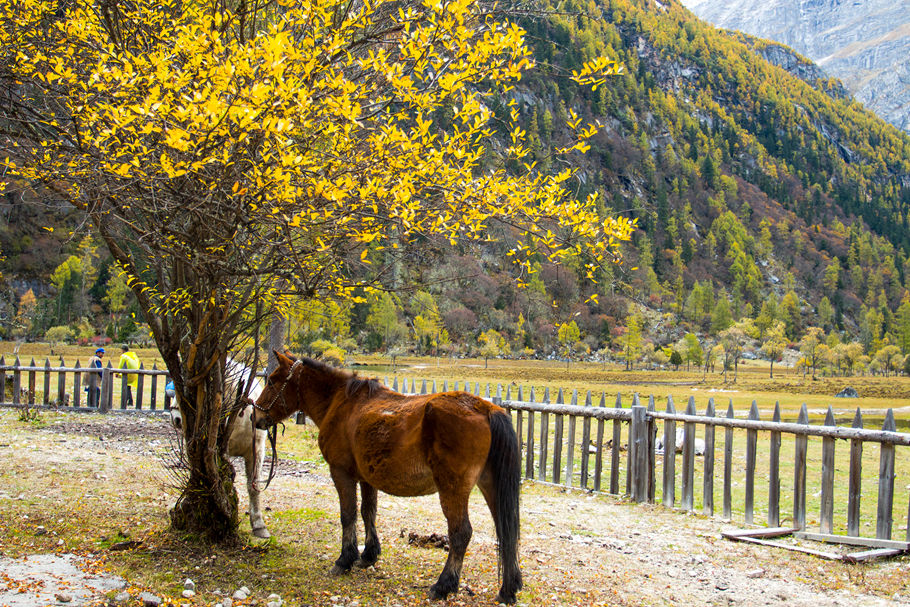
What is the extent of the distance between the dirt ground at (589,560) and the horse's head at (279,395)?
1.30 m

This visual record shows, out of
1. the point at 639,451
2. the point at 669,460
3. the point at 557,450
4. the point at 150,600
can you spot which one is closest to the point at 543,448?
the point at 557,450

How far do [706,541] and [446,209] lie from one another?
4.86 m

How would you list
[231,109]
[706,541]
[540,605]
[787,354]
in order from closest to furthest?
[231,109] < [540,605] < [706,541] < [787,354]

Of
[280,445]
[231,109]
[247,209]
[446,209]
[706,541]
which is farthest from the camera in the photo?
[280,445]

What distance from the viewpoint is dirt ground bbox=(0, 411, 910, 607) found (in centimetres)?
505

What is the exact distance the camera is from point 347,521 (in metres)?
5.45

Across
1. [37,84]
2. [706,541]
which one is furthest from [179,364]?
[706,541]

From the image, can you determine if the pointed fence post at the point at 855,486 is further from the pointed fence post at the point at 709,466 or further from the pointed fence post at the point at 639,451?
the pointed fence post at the point at 639,451

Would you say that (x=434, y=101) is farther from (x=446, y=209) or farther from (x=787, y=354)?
(x=787, y=354)

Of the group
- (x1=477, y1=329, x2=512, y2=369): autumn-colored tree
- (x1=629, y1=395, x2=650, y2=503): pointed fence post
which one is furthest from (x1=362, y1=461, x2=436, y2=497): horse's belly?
(x1=477, y1=329, x2=512, y2=369): autumn-colored tree

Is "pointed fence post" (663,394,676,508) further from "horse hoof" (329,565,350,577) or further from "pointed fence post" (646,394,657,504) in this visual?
"horse hoof" (329,565,350,577)

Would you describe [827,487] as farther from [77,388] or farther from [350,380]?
[77,388]

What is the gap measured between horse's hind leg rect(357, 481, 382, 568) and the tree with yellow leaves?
122 cm

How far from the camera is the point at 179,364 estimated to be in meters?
5.78
